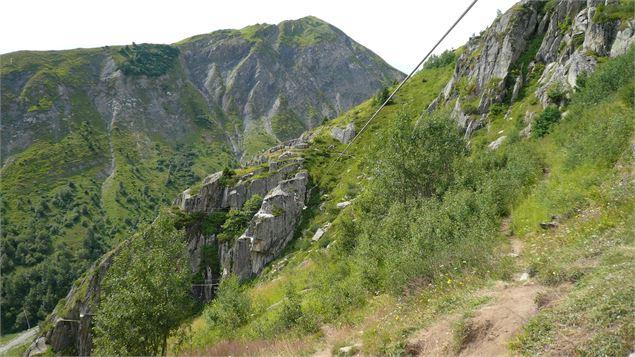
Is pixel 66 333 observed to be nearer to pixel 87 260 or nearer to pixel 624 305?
pixel 624 305

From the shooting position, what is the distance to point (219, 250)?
209ft

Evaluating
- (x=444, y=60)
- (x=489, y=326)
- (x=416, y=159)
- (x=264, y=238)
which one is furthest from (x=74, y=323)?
(x=444, y=60)

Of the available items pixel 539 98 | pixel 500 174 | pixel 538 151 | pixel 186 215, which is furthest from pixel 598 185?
pixel 186 215

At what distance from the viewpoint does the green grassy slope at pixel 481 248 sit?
7.50 metres

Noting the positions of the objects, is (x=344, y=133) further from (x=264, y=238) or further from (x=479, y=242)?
(x=479, y=242)

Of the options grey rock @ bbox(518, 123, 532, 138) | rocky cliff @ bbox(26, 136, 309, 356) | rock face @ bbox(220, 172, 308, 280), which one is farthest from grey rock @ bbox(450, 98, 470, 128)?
rock face @ bbox(220, 172, 308, 280)

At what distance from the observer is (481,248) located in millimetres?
13148

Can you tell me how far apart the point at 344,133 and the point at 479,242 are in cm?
Answer: 8309

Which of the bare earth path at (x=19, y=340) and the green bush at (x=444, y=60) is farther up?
the green bush at (x=444, y=60)

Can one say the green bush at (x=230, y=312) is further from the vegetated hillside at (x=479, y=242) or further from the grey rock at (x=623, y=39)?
the grey rock at (x=623, y=39)

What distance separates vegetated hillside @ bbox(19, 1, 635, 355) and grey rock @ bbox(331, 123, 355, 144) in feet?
119

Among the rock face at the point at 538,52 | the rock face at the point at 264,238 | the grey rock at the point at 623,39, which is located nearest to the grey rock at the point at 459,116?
the rock face at the point at 538,52

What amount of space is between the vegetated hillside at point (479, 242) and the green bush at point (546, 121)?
0.19 meters

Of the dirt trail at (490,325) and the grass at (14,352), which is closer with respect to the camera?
the dirt trail at (490,325)
